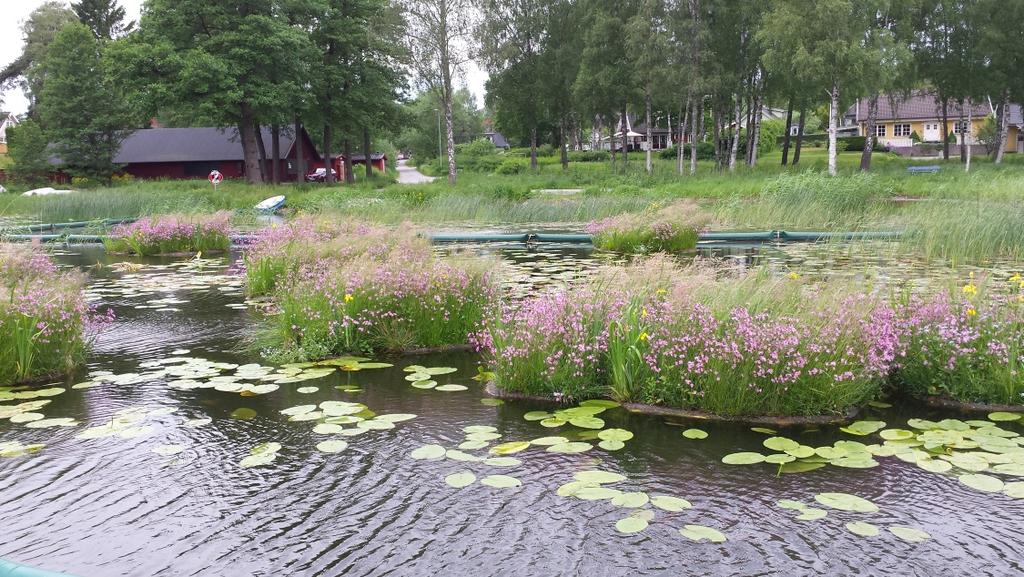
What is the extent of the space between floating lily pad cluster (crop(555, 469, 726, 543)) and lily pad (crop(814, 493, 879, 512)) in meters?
0.67

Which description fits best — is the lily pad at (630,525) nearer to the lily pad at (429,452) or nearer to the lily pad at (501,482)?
the lily pad at (501,482)

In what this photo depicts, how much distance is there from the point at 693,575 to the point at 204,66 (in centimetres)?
3534

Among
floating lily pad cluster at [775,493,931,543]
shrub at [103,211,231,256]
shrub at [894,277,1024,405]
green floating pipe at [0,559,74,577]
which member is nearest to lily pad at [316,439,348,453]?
floating lily pad cluster at [775,493,931,543]

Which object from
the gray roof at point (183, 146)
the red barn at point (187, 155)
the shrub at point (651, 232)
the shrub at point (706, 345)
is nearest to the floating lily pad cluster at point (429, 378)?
the shrub at point (706, 345)

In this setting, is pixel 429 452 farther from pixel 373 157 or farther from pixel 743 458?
pixel 373 157

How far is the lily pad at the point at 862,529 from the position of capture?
355cm

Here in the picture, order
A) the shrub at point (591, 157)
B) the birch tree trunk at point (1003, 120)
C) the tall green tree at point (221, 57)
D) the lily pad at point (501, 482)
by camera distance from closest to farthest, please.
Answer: the lily pad at point (501, 482) < the tall green tree at point (221, 57) < the birch tree trunk at point (1003, 120) < the shrub at point (591, 157)

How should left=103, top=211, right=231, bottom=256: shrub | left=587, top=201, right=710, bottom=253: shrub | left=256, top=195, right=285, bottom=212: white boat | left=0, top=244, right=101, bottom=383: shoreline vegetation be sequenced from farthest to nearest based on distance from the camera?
left=256, top=195, right=285, bottom=212: white boat, left=103, top=211, right=231, bottom=256: shrub, left=587, top=201, right=710, bottom=253: shrub, left=0, top=244, right=101, bottom=383: shoreline vegetation

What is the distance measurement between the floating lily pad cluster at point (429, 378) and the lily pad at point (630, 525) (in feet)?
7.99

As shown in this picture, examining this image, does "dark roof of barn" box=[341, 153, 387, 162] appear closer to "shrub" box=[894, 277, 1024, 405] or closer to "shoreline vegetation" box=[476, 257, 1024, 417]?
"shoreline vegetation" box=[476, 257, 1024, 417]

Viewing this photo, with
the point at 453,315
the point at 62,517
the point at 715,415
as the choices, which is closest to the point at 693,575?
the point at 715,415

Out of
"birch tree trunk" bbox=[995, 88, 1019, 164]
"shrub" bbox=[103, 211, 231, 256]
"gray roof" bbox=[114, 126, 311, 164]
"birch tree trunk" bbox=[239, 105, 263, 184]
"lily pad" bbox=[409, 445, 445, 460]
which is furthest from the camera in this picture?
"gray roof" bbox=[114, 126, 311, 164]

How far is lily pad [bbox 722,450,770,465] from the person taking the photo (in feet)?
14.4

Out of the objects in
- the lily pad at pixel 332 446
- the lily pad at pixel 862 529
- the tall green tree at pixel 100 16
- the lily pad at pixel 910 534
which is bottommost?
the lily pad at pixel 910 534
